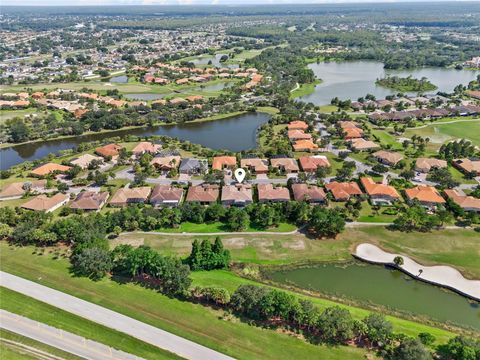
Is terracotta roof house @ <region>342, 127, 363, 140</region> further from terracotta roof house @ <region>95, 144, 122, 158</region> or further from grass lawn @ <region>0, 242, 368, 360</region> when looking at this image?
grass lawn @ <region>0, 242, 368, 360</region>

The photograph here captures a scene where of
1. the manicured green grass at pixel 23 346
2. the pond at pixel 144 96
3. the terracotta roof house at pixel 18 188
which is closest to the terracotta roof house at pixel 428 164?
the manicured green grass at pixel 23 346

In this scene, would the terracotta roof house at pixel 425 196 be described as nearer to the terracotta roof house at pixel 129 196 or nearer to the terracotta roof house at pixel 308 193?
the terracotta roof house at pixel 308 193

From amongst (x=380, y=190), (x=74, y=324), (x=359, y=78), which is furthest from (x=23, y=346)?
(x=359, y=78)

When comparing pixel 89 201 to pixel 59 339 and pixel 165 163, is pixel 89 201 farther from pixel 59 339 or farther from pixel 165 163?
pixel 59 339

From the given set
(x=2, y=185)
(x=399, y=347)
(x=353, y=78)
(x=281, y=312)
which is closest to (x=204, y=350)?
(x=281, y=312)

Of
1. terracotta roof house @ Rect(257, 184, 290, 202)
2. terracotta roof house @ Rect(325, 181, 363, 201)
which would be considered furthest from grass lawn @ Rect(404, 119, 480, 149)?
terracotta roof house @ Rect(257, 184, 290, 202)

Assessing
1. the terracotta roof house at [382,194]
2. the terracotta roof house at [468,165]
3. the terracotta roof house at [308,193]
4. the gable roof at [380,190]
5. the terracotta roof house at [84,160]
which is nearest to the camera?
the terracotta roof house at [308,193]

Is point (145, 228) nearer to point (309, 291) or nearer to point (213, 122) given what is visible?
point (309, 291)
